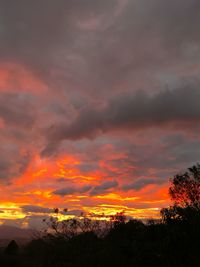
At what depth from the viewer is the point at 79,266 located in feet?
132

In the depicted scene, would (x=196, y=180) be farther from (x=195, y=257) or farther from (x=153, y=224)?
(x=195, y=257)

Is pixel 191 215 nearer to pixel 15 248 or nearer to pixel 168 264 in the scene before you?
pixel 168 264

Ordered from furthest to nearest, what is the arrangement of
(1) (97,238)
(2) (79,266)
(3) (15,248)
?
(3) (15,248)
(1) (97,238)
(2) (79,266)

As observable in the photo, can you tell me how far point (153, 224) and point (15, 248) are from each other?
49005mm

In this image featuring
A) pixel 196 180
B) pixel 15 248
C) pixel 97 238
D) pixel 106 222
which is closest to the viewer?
pixel 196 180

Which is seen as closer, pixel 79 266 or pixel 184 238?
pixel 184 238

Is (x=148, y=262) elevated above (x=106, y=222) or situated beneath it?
situated beneath

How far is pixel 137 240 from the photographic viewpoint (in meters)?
45.0

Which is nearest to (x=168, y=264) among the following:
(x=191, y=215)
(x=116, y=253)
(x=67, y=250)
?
(x=191, y=215)

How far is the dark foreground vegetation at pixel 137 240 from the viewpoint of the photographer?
34.8 m

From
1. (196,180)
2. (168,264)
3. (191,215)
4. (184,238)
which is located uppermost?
(196,180)

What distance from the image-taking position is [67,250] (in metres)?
45.0

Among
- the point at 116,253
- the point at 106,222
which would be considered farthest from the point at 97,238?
A: the point at 116,253

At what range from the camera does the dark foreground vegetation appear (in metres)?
34.8
